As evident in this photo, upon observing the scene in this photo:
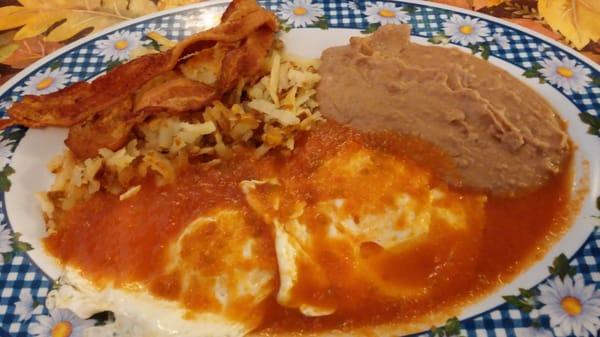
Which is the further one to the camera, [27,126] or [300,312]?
[27,126]

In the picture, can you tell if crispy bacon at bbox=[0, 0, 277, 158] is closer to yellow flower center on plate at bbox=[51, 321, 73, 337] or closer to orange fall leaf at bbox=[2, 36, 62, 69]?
orange fall leaf at bbox=[2, 36, 62, 69]

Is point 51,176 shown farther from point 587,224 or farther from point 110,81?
point 587,224

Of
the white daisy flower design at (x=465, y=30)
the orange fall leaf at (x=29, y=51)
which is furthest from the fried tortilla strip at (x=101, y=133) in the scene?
the white daisy flower design at (x=465, y=30)

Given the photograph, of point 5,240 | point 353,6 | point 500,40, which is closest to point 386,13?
point 353,6

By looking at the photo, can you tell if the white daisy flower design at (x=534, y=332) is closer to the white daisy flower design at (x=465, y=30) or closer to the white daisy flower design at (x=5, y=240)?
the white daisy flower design at (x=465, y=30)

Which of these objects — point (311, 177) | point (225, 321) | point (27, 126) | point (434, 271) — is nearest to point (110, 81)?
point (27, 126)

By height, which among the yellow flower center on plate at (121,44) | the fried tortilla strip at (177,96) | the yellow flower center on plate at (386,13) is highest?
the yellow flower center on plate at (386,13)
